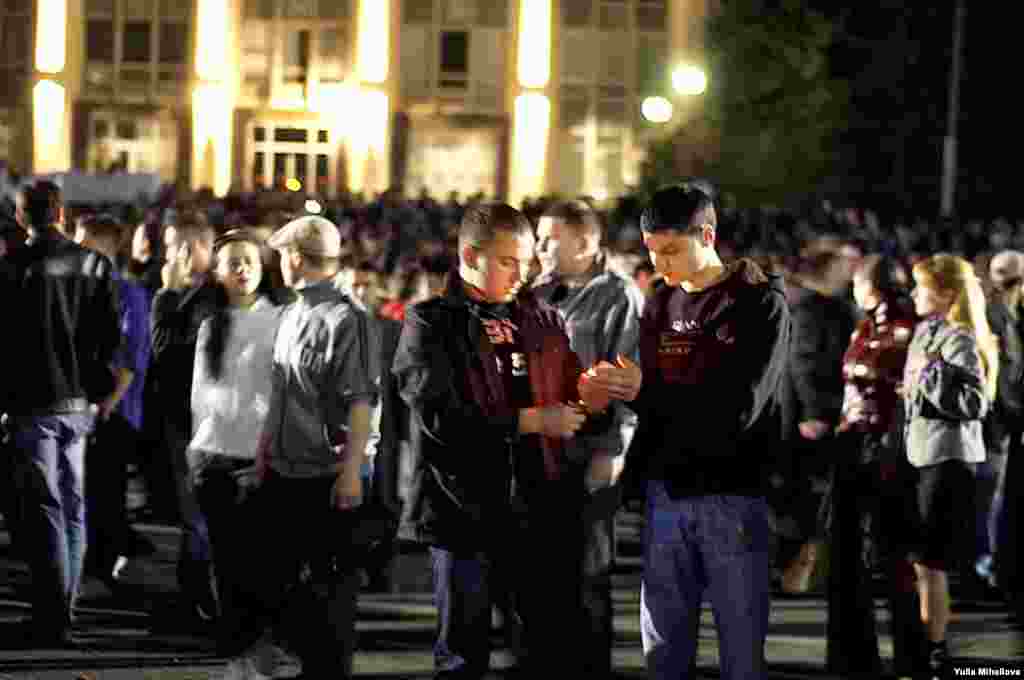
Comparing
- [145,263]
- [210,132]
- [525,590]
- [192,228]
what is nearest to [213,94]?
[210,132]

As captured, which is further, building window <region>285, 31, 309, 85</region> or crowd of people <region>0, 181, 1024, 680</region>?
building window <region>285, 31, 309, 85</region>

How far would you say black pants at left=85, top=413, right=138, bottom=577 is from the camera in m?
11.2

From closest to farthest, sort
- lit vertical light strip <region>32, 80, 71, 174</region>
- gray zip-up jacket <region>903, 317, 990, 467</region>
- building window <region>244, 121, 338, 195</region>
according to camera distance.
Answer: gray zip-up jacket <region>903, 317, 990, 467</region>
lit vertical light strip <region>32, 80, 71, 174</region>
building window <region>244, 121, 338, 195</region>

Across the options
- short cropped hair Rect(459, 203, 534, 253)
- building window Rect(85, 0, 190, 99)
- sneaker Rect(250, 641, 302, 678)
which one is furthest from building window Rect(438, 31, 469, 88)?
short cropped hair Rect(459, 203, 534, 253)

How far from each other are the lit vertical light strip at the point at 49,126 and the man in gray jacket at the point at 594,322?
4820 centimetres

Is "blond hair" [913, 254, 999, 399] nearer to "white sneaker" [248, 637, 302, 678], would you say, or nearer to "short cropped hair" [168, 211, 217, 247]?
"white sneaker" [248, 637, 302, 678]

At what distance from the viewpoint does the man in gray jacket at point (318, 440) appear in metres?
7.75

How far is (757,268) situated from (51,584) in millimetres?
4101

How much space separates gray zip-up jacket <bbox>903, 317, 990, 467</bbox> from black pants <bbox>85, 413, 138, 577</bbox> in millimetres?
4550

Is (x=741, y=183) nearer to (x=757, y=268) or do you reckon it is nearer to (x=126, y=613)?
(x=126, y=613)

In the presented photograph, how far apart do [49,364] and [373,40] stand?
160ft

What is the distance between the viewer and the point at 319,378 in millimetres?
7824

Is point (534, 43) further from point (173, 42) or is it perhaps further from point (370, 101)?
point (173, 42)

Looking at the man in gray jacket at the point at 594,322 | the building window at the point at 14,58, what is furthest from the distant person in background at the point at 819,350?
the building window at the point at 14,58
